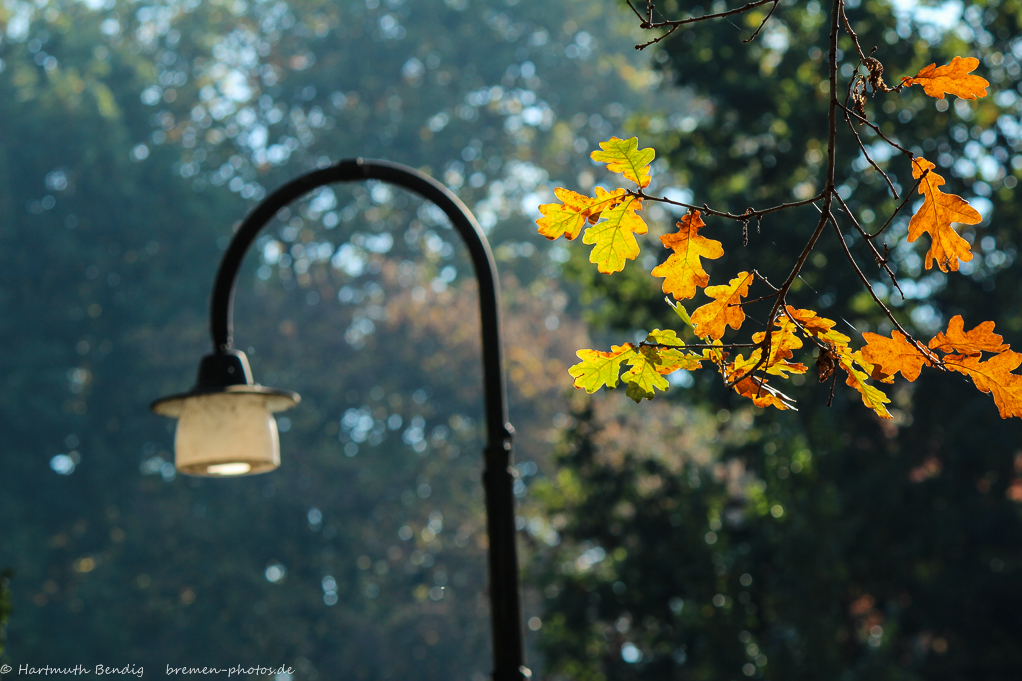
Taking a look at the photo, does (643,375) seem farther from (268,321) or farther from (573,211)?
(268,321)

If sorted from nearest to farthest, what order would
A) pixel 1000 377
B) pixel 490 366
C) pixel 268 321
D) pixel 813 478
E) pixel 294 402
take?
pixel 1000 377, pixel 490 366, pixel 294 402, pixel 813 478, pixel 268 321

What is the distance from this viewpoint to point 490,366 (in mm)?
2607

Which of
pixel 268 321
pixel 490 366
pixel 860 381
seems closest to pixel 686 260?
pixel 860 381

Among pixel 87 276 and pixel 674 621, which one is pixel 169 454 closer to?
pixel 87 276

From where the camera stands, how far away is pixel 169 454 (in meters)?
16.8

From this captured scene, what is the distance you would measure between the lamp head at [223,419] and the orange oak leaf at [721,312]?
186 centimetres

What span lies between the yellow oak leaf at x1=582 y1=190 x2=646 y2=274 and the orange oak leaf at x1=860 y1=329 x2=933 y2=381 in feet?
0.84

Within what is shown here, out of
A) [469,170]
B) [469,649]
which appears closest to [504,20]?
[469,170]

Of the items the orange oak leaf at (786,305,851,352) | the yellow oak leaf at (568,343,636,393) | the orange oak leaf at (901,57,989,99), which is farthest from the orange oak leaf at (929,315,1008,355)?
the yellow oak leaf at (568,343,636,393)

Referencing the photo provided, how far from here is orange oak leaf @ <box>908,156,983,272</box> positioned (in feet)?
3.14

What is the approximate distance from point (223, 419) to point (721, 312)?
77.5 inches

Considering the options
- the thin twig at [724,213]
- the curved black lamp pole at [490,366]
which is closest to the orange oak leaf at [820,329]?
the thin twig at [724,213]

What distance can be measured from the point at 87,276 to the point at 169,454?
10.8ft

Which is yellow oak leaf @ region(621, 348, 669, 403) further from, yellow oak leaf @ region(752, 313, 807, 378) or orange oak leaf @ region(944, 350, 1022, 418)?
orange oak leaf @ region(944, 350, 1022, 418)
